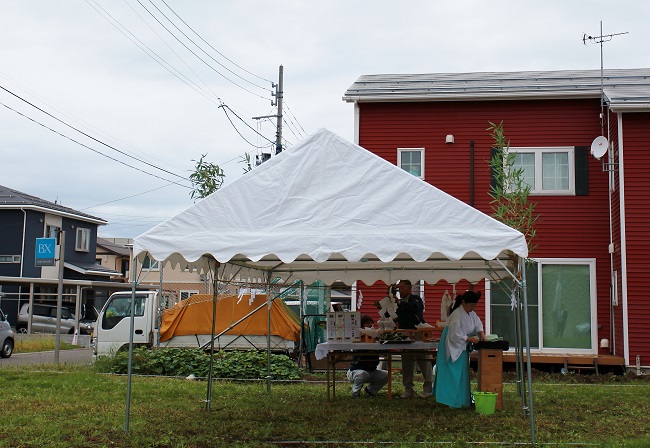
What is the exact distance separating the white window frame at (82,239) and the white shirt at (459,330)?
34.1 meters

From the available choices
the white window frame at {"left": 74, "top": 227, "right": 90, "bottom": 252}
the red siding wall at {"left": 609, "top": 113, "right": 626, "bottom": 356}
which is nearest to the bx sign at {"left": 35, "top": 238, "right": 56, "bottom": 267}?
the red siding wall at {"left": 609, "top": 113, "right": 626, "bottom": 356}

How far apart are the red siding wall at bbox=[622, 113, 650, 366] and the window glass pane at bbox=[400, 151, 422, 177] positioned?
4.52 m

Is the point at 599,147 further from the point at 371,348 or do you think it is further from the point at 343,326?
the point at 371,348

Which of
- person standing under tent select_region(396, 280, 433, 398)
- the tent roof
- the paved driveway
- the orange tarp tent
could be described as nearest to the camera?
the tent roof

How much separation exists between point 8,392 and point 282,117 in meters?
19.7

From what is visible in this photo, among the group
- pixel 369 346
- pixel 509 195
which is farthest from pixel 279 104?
pixel 369 346

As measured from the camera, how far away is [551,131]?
17891 millimetres

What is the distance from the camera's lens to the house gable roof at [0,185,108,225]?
118 feet

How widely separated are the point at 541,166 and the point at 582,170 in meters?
0.90

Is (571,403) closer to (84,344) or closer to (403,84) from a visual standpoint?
(403,84)

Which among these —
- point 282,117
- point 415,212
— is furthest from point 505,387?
point 282,117

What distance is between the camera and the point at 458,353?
9750mm

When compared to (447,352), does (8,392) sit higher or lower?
lower

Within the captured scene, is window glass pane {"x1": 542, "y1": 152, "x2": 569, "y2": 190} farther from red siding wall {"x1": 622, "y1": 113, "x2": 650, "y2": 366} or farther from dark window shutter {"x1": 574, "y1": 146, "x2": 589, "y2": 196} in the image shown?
red siding wall {"x1": 622, "y1": 113, "x2": 650, "y2": 366}
